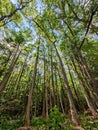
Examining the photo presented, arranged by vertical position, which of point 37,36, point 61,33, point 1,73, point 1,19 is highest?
point 37,36

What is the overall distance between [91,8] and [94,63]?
636cm

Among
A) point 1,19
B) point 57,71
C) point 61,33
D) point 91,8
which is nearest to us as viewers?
point 91,8

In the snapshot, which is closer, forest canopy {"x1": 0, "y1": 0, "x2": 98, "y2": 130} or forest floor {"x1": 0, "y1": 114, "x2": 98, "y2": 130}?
forest floor {"x1": 0, "y1": 114, "x2": 98, "y2": 130}

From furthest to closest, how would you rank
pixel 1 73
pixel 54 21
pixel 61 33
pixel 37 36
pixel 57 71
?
pixel 57 71 → pixel 37 36 → pixel 1 73 → pixel 61 33 → pixel 54 21

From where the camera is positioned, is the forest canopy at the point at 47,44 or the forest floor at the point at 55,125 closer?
the forest floor at the point at 55,125

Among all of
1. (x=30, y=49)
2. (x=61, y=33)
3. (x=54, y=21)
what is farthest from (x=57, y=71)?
(x=54, y=21)

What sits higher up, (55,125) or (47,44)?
(47,44)

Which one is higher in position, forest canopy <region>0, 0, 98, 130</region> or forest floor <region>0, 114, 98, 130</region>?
forest canopy <region>0, 0, 98, 130</region>

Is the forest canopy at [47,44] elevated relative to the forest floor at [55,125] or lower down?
elevated

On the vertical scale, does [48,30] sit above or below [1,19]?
above

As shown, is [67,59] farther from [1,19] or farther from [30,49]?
[1,19]

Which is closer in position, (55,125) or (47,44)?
(55,125)

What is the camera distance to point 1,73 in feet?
45.0

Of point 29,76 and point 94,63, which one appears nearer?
point 94,63
